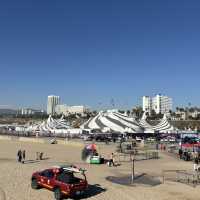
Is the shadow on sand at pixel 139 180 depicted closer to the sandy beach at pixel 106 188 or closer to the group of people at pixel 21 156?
the sandy beach at pixel 106 188

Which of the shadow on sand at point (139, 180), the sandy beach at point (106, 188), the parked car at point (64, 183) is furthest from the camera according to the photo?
the shadow on sand at point (139, 180)

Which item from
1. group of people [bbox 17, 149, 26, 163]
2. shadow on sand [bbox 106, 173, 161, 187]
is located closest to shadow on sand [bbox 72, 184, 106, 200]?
shadow on sand [bbox 106, 173, 161, 187]

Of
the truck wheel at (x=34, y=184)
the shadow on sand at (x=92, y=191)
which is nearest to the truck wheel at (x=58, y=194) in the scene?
the shadow on sand at (x=92, y=191)

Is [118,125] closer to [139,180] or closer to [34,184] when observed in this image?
[139,180]

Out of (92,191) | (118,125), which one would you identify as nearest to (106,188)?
Answer: (92,191)

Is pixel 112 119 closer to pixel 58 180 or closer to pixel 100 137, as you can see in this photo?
pixel 100 137

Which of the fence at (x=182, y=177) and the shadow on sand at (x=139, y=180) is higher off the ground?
the fence at (x=182, y=177)

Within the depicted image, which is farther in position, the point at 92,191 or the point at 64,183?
the point at 92,191

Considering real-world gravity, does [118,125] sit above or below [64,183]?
above

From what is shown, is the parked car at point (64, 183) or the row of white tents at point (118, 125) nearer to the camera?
the parked car at point (64, 183)

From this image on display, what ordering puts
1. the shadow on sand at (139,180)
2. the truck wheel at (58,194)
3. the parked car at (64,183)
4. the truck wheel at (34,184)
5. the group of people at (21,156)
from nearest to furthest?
the parked car at (64,183) < the truck wheel at (58,194) < the truck wheel at (34,184) < the shadow on sand at (139,180) < the group of people at (21,156)

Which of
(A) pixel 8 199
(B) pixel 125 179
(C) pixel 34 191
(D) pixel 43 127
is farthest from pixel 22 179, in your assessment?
(D) pixel 43 127

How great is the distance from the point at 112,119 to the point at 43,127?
20933mm

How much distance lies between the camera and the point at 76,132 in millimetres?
68875
